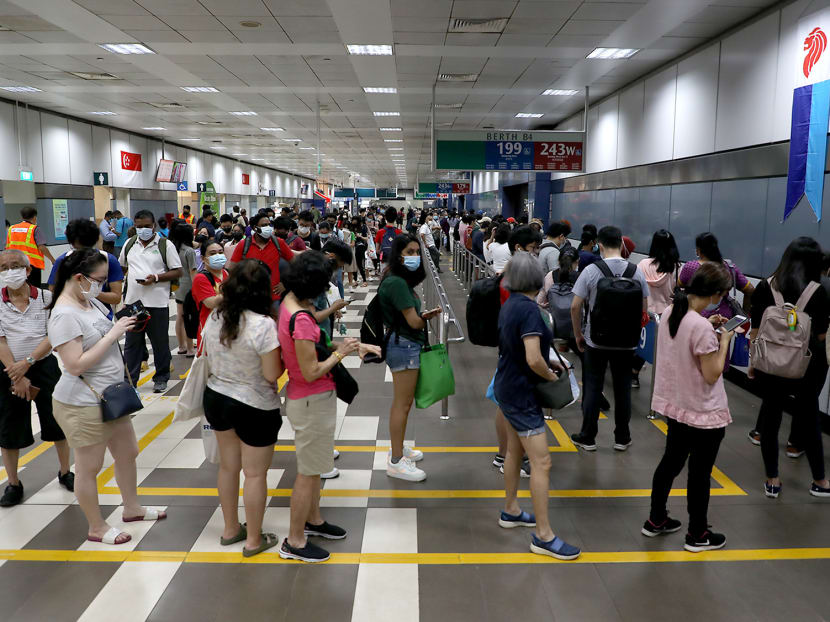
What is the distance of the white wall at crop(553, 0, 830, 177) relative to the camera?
236 inches

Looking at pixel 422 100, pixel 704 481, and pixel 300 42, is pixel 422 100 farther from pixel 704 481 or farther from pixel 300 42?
pixel 704 481

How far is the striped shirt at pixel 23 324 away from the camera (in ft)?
11.5

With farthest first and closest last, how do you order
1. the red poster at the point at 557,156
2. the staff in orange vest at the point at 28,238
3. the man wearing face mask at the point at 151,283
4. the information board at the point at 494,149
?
1. the red poster at the point at 557,156
2. the information board at the point at 494,149
3. the staff in orange vest at the point at 28,238
4. the man wearing face mask at the point at 151,283

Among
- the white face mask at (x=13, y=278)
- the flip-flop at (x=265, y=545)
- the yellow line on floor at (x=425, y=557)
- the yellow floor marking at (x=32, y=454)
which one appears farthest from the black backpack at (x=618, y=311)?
the yellow floor marking at (x=32, y=454)

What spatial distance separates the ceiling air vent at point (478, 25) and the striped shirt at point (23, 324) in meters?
5.19

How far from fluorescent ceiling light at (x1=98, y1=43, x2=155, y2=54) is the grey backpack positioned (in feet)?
26.3

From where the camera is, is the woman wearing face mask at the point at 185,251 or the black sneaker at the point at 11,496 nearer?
the black sneaker at the point at 11,496

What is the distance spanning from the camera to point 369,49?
8.09m

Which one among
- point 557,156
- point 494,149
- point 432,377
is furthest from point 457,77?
point 432,377

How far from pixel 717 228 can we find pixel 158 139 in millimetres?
17898

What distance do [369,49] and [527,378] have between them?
6.35 m

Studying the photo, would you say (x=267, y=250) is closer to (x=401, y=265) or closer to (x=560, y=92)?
(x=401, y=265)

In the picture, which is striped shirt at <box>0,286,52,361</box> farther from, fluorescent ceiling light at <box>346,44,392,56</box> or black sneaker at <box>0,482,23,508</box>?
fluorescent ceiling light at <box>346,44,392,56</box>

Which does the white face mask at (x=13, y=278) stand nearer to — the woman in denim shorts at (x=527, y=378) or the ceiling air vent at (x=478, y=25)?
the woman in denim shorts at (x=527, y=378)
